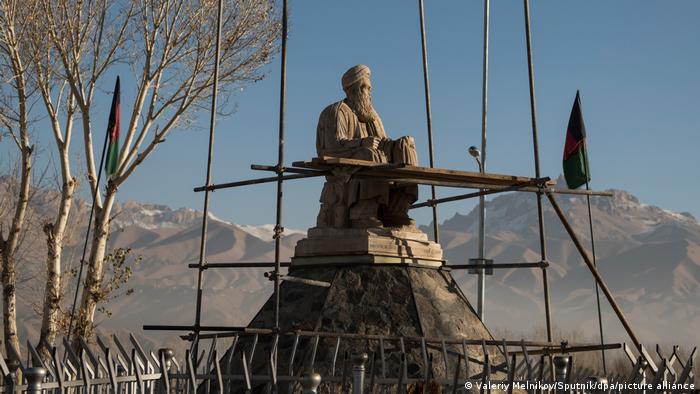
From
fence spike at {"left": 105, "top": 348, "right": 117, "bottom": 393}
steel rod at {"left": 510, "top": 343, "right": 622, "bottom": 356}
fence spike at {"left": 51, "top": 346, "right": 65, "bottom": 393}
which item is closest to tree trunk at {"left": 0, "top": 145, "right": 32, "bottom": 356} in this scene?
steel rod at {"left": 510, "top": 343, "right": 622, "bottom": 356}

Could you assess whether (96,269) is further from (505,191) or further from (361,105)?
(505,191)

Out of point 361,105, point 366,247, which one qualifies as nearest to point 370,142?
point 361,105

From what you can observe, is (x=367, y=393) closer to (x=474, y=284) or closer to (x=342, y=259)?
(x=342, y=259)

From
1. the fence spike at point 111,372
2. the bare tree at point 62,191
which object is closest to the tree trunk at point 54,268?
the bare tree at point 62,191

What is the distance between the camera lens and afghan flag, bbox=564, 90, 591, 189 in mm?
17453

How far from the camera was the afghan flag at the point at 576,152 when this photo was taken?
687 inches

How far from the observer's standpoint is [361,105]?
1502 centimetres

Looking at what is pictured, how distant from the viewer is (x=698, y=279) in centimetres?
14188

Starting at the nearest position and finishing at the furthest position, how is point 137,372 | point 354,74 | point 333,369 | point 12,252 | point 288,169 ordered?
1. point 137,372
2. point 333,369
3. point 288,169
4. point 354,74
5. point 12,252

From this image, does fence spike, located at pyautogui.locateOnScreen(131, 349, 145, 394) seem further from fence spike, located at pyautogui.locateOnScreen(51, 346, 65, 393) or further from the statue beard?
the statue beard

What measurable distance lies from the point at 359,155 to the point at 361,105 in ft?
3.84

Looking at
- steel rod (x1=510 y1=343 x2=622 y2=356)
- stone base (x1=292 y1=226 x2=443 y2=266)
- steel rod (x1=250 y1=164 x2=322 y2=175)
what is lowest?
steel rod (x1=510 y1=343 x2=622 y2=356)

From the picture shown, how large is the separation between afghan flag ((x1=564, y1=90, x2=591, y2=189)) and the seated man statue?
375cm

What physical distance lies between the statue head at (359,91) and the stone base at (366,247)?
5.32ft
